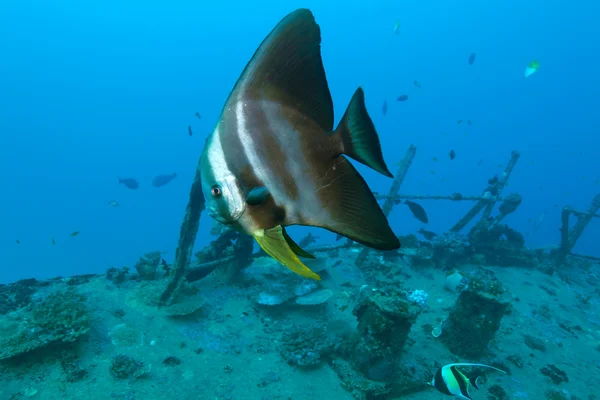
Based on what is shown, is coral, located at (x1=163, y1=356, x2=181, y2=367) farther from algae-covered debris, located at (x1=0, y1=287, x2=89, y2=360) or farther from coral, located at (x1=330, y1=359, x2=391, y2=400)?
coral, located at (x1=330, y1=359, x2=391, y2=400)

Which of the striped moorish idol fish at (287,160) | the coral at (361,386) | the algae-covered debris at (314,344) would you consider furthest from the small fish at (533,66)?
the striped moorish idol fish at (287,160)

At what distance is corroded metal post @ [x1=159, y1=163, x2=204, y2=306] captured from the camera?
688 cm

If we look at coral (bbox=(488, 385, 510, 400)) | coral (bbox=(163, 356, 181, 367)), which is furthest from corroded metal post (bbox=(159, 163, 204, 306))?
coral (bbox=(488, 385, 510, 400))

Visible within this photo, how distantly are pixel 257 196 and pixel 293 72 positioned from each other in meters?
0.50

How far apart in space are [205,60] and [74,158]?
9246 centimetres

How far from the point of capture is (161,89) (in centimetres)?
16125

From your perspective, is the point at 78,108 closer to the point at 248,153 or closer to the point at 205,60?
the point at 205,60

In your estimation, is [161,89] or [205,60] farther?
[205,60]

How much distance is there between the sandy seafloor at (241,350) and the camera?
17.1 feet

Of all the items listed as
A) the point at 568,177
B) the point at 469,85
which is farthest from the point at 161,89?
the point at 568,177

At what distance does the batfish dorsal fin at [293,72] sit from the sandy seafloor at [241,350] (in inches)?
220

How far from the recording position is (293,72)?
3.75 feet

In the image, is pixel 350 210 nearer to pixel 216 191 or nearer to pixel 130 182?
pixel 216 191

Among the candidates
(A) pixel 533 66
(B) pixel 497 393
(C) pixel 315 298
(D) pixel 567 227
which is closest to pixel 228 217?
(C) pixel 315 298
